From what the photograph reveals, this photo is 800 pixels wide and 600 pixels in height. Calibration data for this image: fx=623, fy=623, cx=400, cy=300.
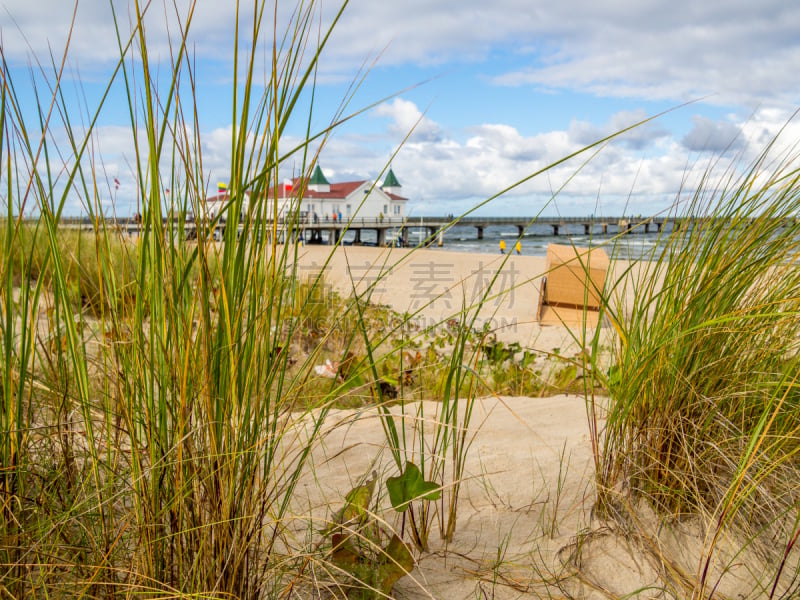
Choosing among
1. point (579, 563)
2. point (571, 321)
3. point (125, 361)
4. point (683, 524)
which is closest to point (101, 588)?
point (125, 361)

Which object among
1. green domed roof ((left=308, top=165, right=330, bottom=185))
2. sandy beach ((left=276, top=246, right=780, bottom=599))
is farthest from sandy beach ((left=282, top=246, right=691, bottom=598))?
green domed roof ((left=308, top=165, right=330, bottom=185))

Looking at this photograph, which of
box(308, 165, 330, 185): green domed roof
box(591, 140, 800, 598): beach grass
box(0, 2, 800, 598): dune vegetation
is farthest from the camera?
box(308, 165, 330, 185): green domed roof

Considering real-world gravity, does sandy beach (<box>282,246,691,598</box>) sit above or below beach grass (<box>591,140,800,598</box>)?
below

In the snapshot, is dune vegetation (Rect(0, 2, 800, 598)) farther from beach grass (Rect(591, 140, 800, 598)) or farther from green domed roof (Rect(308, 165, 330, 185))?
green domed roof (Rect(308, 165, 330, 185))

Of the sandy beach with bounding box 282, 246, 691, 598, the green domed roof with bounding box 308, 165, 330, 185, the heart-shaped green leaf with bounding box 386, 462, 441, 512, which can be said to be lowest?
Answer: the sandy beach with bounding box 282, 246, 691, 598

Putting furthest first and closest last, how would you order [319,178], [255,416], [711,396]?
1. [319,178]
2. [711,396]
3. [255,416]

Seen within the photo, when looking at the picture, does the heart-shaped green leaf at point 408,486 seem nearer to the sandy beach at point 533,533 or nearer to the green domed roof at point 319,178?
the sandy beach at point 533,533

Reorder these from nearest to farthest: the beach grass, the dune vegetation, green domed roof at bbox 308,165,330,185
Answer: the dune vegetation < the beach grass < green domed roof at bbox 308,165,330,185

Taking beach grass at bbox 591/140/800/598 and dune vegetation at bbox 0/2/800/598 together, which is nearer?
dune vegetation at bbox 0/2/800/598

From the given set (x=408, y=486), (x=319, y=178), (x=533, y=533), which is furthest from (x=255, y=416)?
(x=319, y=178)

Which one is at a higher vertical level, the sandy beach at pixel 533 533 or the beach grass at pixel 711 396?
the beach grass at pixel 711 396

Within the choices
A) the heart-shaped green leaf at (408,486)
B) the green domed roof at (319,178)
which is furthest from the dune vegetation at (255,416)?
the green domed roof at (319,178)

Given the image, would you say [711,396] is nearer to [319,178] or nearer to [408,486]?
[408,486]

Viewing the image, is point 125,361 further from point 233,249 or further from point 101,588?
point 101,588
